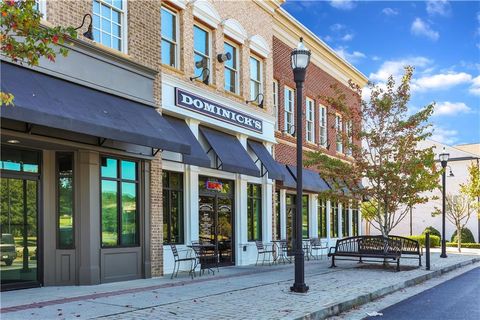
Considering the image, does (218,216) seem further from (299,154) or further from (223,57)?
(299,154)

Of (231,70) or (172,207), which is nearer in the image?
(172,207)

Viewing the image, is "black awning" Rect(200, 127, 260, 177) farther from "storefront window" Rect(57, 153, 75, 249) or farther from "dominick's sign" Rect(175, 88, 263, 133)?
"storefront window" Rect(57, 153, 75, 249)

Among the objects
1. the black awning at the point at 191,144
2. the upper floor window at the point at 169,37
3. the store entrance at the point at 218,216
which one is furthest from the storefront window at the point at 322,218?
the upper floor window at the point at 169,37

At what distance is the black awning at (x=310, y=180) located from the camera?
21.4 metres

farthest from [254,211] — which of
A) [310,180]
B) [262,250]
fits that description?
[310,180]

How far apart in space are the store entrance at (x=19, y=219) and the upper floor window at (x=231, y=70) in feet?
26.0

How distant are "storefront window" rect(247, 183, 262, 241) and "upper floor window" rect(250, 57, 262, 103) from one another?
310 cm

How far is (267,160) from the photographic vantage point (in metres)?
18.7

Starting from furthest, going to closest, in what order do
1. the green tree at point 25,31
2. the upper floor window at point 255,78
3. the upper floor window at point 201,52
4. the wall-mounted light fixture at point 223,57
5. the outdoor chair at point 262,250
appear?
the upper floor window at point 255,78 → the outdoor chair at point 262,250 → the wall-mounted light fixture at point 223,57 → the upper floor window at point 201,52 → the green tree at point 25,31

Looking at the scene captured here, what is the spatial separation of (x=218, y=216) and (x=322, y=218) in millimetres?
9487

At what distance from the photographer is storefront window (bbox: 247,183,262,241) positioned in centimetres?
1834

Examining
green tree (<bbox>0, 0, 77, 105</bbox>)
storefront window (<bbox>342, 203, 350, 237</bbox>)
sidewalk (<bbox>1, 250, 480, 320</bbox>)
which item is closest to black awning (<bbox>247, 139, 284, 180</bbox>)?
sidewalk (<bbox>1, 250, 480, 320</bbox>)

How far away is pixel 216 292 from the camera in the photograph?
1063cm

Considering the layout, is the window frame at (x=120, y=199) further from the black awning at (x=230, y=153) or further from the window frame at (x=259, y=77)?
the window frame at (x=259, y=77)
